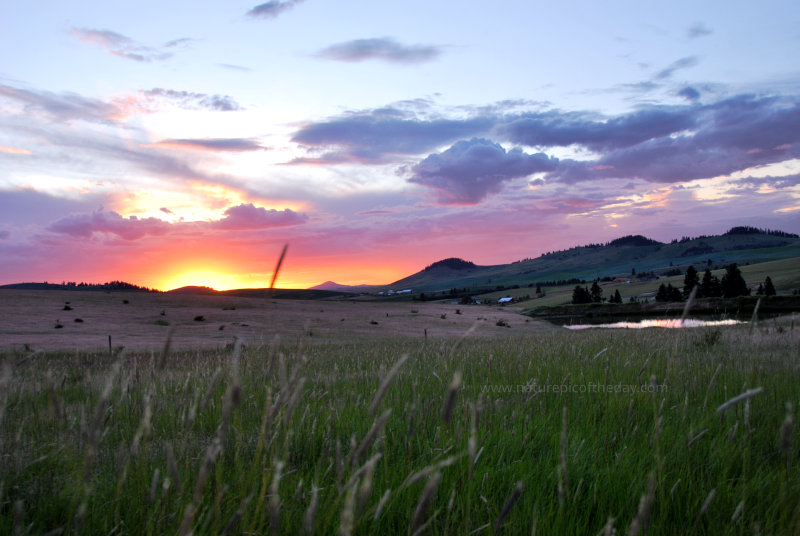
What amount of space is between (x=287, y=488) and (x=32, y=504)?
1.37 m

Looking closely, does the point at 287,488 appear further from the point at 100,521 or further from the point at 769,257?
the point at 769,257

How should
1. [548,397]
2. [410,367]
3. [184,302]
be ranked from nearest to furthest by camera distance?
[548,397]
[410,367]
[184,302]

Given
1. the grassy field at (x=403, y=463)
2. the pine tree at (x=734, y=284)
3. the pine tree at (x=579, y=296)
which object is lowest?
the pine tree at (x=579, y=296)

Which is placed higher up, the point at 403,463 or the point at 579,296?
the point at 403,463

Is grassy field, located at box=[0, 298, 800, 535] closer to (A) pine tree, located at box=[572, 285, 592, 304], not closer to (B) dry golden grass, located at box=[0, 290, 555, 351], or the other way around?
(B) dry golden grass, located at box=[0, 290, 555, 351]

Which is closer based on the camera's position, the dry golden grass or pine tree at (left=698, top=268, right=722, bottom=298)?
the dry golden grass

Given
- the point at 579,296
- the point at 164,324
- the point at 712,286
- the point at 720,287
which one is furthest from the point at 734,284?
the point at 164,324

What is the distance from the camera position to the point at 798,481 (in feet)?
9.46

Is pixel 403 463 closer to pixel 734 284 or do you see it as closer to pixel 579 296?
pixel 734 284

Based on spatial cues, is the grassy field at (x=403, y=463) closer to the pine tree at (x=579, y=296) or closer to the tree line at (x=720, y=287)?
the tree line at (x=720, y=287)

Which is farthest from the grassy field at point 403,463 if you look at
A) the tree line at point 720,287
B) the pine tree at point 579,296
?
the pine tree at point 579,296

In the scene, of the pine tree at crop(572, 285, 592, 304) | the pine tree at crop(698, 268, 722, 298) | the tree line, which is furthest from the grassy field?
the pine tree at crop(572, 285, 592, 304)

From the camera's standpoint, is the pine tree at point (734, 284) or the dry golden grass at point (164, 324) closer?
the dry golden grass at point (164, 324)

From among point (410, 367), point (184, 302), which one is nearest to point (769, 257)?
point (184, 302)
